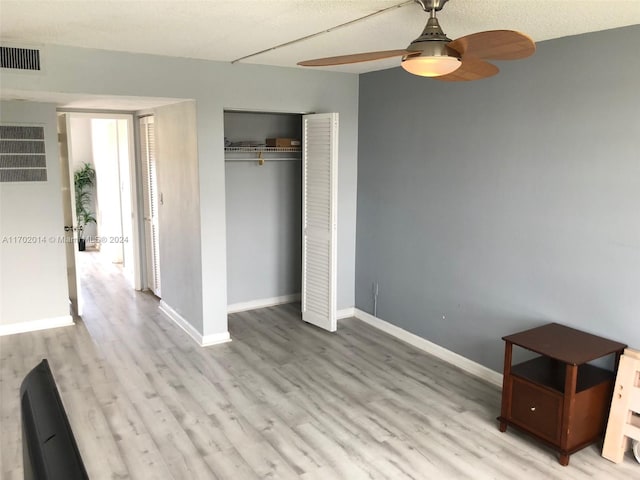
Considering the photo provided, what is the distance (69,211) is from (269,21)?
11.6ft

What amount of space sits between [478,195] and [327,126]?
58.7 inches

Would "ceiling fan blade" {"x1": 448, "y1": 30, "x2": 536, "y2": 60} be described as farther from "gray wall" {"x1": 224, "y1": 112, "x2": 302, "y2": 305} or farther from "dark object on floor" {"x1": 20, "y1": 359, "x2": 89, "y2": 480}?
"gray wall" {"x1": 224, "y1": 112, "x2": 302, "y2": 305}

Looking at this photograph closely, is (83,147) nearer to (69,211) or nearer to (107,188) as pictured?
(107,188)

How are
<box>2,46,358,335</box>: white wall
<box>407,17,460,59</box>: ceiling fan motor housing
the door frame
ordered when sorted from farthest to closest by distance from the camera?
the door frame → <box>2,46,358,335</box>: white wall → <box>407,17,460,59</box>: ceiling fan motor housing

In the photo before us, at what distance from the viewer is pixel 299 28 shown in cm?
308

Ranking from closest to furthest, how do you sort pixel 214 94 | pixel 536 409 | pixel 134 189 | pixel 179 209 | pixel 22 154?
pixel 536 409 → pixel 214 94 → pixel 22 154 → pixel 179 209 → pixel 134 189

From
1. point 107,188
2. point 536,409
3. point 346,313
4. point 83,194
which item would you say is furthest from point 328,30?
point 83,194

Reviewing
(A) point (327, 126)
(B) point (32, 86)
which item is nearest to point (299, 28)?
(A) point (327, 126)

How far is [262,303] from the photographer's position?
5.70m

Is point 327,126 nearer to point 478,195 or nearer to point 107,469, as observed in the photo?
point 478,195

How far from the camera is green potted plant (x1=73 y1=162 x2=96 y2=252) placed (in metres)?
8.60

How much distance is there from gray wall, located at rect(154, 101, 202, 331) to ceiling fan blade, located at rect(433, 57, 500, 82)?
241 centimetres

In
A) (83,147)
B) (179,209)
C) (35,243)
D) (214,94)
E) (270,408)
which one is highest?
(214,94)

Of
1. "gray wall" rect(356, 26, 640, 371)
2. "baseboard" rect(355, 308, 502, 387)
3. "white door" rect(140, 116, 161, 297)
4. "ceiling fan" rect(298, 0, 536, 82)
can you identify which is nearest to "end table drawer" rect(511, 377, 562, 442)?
"gray wall" rect(356, 26, 640, 371)
